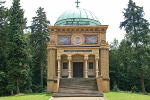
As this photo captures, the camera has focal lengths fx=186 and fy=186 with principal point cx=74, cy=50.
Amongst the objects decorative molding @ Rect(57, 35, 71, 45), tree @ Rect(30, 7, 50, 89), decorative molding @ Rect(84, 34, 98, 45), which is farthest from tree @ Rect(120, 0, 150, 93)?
tree @ Rect(30, 7, 50, 89)

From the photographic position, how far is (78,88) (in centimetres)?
2133

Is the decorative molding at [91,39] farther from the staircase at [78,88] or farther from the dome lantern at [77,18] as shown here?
the staircase at [78,88]

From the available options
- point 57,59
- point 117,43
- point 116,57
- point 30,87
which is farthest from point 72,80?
point 117,43

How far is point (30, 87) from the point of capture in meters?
39.1

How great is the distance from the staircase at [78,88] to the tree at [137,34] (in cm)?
797

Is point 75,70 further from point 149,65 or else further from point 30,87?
point 30,87

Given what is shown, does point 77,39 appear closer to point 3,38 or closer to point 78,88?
point 78,88

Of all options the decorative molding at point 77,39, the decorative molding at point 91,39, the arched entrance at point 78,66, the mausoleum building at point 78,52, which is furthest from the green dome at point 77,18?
the arched entrance at point 78,66

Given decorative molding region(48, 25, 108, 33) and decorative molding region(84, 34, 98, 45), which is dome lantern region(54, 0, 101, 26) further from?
decorative molding region(84, 34, 98, 45)

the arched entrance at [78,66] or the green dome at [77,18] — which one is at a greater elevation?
the green dome at [77,18]

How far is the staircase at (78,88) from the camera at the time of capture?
19359 millimetres

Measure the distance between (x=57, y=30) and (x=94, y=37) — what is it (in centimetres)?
532

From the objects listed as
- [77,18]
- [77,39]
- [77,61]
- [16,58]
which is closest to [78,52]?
[77,39]

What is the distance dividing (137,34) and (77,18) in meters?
9.43
